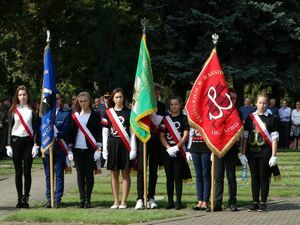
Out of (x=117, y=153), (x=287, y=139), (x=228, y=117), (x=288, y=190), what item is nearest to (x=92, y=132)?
(x=117, y=153)

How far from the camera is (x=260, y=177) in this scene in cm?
1324

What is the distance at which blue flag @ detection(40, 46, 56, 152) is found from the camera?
541 inches

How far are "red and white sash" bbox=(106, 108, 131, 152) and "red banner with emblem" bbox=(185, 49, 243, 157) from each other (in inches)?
45.6

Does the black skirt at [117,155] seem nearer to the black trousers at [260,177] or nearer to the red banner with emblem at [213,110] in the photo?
the red banner with emblem at [213,110]

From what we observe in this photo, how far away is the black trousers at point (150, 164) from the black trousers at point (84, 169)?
846mm

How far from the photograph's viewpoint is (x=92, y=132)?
13.7 meters

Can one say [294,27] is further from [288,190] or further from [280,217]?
[280,217]

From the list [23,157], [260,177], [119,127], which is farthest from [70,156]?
[260,177]

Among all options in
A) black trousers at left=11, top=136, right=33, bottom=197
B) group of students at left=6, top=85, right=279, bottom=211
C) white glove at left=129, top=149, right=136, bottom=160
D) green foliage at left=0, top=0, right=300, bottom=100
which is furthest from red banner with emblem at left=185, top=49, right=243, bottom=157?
green foliage at left=0, top=0, right=300, bottom=100

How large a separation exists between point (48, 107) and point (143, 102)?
68.2 inches

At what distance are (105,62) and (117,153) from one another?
20010mm

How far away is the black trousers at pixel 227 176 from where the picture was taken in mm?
13141

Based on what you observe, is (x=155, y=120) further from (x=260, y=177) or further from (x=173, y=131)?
(x=260, y=177)

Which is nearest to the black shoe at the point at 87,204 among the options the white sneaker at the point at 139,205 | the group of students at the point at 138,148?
the group of students at the point at 138,148
